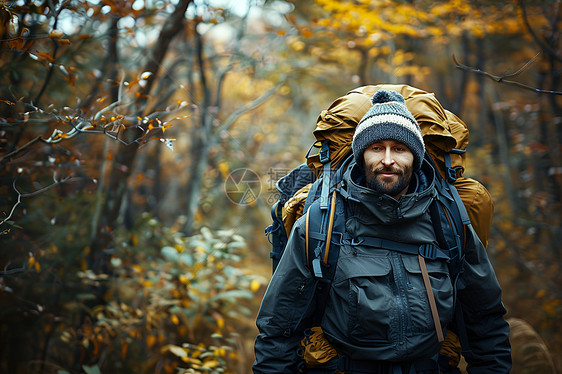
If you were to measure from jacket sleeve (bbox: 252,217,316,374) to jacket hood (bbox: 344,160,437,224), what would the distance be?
1.26 feet

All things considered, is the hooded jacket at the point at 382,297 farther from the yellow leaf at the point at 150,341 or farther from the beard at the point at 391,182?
the yellow leaf at the point at 150,341

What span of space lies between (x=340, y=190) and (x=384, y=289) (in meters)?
0.66

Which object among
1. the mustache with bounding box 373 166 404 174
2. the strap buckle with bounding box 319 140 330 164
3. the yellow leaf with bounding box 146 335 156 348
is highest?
the strap buckle with bounding box 319 140 330 164

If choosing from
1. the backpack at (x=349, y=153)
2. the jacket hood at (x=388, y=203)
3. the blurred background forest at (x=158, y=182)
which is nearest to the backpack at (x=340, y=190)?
the backpack at (x=349, y=153)

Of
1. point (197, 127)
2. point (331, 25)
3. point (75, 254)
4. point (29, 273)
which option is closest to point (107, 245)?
point (75, 254)

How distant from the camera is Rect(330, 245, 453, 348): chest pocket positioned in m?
2.33

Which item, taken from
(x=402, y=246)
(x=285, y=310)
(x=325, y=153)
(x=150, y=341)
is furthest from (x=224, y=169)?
(x=402, y=246)

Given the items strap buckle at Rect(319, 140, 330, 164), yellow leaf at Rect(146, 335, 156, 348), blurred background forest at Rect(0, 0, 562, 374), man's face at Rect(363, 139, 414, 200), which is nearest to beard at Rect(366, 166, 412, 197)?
man's face at Rect(363, 139, 414, 200)

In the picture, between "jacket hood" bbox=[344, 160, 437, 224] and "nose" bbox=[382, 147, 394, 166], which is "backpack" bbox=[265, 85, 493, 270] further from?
"nose" bbox=[382, 147, 394, 166]

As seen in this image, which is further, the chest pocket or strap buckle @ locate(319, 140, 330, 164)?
strap buckle @ locate(319, 140, 330, 164)

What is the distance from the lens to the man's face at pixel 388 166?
8.26 ft

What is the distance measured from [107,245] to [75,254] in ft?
1.26

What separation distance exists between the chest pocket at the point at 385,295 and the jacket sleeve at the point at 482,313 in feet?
0.72

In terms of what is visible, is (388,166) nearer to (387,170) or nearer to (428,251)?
(387,170)
